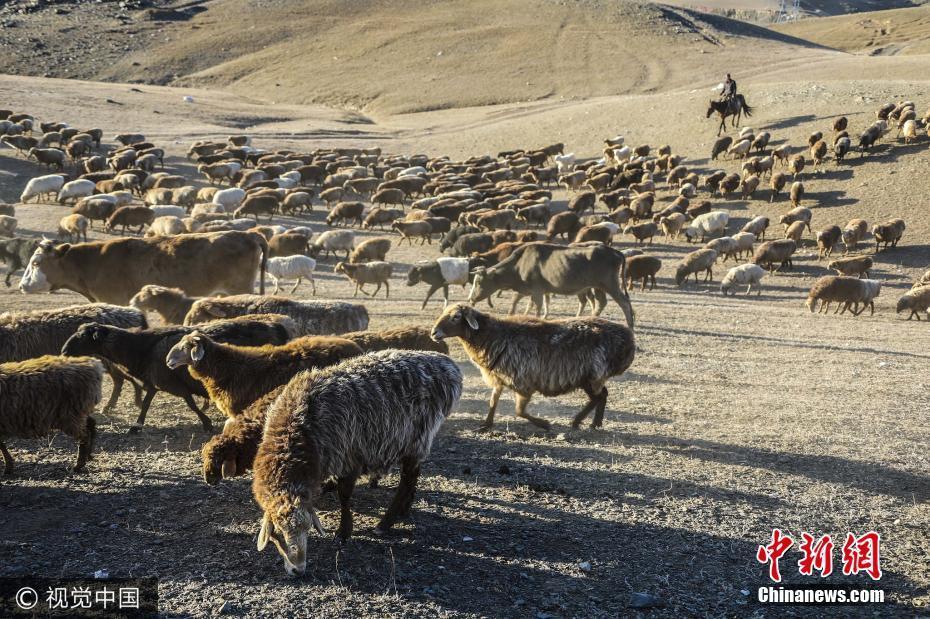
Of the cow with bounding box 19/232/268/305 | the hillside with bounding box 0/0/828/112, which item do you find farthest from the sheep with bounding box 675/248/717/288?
Answer: the hillside with bounding box 0/0/828/112

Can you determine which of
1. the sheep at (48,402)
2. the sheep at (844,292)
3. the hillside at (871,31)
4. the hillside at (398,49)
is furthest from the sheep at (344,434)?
the hillside at (871,31)

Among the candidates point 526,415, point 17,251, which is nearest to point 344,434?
point 526,415

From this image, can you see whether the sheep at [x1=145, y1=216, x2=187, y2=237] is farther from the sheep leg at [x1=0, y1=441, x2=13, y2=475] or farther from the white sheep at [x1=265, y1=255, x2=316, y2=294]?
the sheep leg at [x1=0, y1=441, x2=13, y2=475]

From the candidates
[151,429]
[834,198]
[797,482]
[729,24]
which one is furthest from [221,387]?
[729,24]

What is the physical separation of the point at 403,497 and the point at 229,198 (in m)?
24.8

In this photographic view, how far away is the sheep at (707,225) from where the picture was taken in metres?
26.9

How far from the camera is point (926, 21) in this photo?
121250 mm

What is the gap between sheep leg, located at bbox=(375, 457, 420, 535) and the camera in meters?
5.98

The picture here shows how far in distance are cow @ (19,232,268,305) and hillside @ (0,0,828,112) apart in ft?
163

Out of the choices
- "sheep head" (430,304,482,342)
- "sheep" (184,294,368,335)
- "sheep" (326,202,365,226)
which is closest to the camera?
"sheep head" (430,304,482,342)

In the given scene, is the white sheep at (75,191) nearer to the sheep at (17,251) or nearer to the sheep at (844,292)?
the sheep at (17,251)

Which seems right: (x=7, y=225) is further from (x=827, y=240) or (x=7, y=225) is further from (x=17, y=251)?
(x=827, y=240)

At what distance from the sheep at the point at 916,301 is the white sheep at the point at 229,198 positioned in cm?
2143

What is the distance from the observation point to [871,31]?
4619 inches
